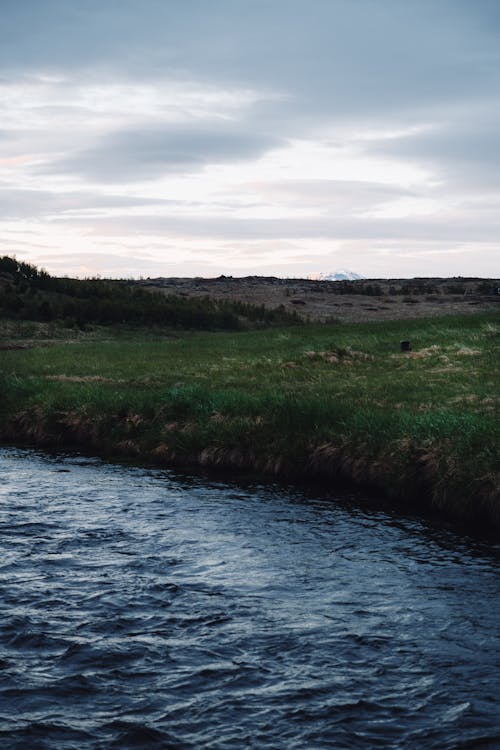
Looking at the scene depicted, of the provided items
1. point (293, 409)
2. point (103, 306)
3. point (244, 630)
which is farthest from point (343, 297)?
point (244, 630)

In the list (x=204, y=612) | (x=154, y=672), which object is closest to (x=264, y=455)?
(x=204, y=612)

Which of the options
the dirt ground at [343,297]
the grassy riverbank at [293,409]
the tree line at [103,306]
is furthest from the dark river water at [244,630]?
the dirt ground at [343,297]

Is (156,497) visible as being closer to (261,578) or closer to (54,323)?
(261,578)

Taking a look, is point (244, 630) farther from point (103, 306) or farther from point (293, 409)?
point (103, 306)

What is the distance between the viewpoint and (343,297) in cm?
8188

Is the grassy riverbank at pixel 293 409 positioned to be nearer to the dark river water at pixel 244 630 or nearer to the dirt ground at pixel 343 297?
the dark river water at pixel 244 630

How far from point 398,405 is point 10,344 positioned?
29.4m

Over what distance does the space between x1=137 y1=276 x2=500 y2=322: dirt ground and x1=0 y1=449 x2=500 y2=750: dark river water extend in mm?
52165

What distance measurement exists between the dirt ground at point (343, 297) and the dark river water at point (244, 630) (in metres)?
52.2

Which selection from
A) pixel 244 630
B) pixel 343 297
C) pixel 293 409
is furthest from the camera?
pixel 343 297

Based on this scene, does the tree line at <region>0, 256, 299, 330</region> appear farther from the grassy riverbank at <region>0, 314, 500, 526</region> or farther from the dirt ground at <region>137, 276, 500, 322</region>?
the grassy riverbank at <region>0, 314, 500, 526</region>

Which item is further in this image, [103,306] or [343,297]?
[343,297]

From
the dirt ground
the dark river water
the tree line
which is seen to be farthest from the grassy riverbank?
the dirt ground

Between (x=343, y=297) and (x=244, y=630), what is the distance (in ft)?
238
